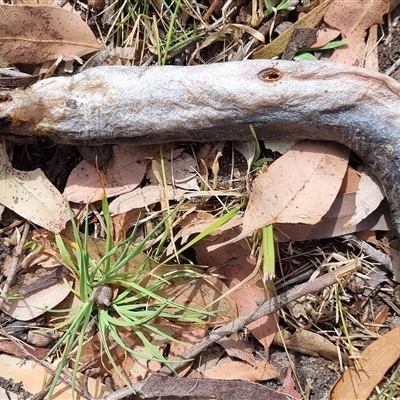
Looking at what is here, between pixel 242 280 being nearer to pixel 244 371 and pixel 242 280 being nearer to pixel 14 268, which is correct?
pixel 244 371

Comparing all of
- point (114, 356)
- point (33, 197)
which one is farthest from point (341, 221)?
point (33, 197)

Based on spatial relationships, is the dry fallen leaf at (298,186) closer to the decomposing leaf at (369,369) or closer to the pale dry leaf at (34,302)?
the decomposing leaf at (369,369)

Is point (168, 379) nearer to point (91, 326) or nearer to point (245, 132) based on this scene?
point (91, 326)

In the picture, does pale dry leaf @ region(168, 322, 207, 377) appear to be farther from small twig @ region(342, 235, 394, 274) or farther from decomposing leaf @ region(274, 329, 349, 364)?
small twig @ region(342, 235, 394, 274)

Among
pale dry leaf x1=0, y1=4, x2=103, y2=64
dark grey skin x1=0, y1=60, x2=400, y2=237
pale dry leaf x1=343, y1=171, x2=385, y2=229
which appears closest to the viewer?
dark grey skin x1=0, y1=60, x2=400, y2=237

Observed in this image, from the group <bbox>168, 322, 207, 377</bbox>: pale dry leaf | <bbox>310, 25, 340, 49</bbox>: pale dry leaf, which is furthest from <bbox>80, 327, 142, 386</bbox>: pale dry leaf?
<bbox>310, 25, 340, 49</bbox>: pale dry leaf

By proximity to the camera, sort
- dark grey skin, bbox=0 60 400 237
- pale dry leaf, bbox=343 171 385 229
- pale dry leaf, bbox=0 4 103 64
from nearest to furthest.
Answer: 1. dark grey skin, bbox=0 60 400 237
2. pale dry leaf, bbox=343 171 385 229
3. pale dry leaf, bbox=0 4 103 64

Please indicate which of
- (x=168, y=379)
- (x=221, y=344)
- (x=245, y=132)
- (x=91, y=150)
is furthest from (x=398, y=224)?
(x=91, y=150)
